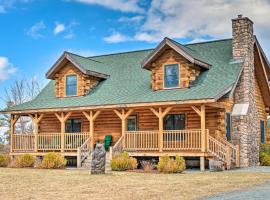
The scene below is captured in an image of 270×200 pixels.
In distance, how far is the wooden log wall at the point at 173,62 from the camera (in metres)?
27.4

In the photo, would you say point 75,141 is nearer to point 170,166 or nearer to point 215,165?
point 170,166

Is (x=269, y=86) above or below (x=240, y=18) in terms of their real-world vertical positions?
below

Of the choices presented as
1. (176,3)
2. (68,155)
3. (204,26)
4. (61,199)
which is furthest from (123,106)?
(204,26)

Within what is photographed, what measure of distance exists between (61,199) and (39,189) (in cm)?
269

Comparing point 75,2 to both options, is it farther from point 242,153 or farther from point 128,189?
point 128,189

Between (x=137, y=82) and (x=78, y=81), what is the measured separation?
3.85 meters

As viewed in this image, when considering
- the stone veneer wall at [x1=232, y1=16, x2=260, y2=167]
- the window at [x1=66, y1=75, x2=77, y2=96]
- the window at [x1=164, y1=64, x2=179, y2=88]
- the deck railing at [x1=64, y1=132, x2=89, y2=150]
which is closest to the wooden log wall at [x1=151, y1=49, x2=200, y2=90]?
the window at [x1=164, y1=64, x2=179, y2=88]

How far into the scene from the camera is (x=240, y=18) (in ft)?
92.9

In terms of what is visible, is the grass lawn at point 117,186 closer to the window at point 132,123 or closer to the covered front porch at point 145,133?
the covered front porch at point 145,133

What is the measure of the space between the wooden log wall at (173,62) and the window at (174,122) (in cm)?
184

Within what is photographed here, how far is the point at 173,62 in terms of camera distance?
1100 inches

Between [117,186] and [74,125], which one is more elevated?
[74,125]

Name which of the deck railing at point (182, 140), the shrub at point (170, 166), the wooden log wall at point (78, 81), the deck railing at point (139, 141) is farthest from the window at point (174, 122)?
the wooden log wall at point (78, 81)

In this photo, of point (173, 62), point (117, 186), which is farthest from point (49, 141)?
point (117, 186)
